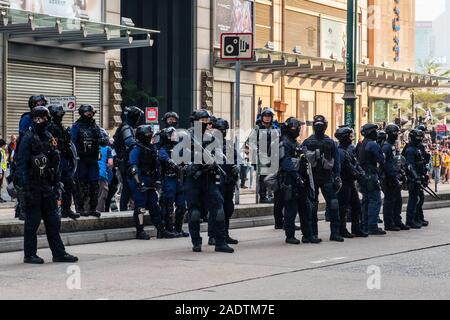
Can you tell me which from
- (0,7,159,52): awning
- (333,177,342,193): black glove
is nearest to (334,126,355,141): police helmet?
(333,177,342,193): black glove

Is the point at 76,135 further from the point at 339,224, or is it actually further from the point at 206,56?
the point at 206,56

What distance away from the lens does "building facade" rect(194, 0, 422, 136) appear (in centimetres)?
3881

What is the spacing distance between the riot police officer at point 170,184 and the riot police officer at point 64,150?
140 cm

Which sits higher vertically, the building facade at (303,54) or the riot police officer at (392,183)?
the building facade at (303,54)

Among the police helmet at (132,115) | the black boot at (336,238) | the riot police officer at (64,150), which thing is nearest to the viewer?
the riot police officer at (64,150)

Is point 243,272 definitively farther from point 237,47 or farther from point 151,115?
point 151,115

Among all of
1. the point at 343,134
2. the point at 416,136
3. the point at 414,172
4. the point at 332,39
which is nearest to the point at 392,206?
the point at 414,172

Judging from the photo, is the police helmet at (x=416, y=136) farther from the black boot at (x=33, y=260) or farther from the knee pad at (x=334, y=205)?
the black boot at (x=33, y=260)

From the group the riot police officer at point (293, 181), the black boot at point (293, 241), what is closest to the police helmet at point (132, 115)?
the riot police officer at point (293, 181)

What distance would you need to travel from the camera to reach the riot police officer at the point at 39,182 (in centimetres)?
1202

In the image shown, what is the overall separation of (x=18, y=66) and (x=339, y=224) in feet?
52.0

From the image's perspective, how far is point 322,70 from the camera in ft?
143

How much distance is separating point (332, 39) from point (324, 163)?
33.3 m

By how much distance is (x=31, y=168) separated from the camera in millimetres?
12070
